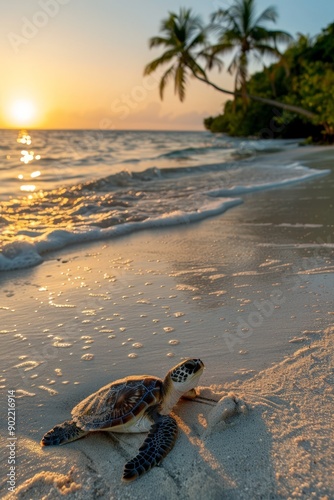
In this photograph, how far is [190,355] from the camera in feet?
10.9

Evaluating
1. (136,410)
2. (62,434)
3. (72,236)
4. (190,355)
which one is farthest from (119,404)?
(72,236)

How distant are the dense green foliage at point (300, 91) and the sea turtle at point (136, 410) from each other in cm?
3084

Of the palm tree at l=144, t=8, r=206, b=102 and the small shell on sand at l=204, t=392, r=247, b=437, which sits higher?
the palm tree at l=144, t=8, r=206, b=102

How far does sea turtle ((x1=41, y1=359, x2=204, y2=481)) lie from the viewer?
2.44 m

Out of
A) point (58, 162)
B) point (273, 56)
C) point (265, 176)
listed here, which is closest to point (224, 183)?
point (265, 176)

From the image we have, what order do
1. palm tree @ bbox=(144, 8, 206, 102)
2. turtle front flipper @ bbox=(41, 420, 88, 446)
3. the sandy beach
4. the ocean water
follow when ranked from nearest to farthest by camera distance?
the sandy beach, turtle front flipper @ bbox=(41, 420, 88, 446), the ocean water, palm tree @ bbox=(144, 8, 206, 102)

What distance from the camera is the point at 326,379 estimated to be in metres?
2.81

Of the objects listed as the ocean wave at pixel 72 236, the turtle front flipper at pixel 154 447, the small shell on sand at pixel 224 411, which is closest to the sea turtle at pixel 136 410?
the turtle front flipper at pixel 154 447

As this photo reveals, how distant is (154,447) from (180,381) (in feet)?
1.26

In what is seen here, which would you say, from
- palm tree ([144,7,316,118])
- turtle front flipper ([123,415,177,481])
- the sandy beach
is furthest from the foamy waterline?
palm tree ([144,7,316,118])

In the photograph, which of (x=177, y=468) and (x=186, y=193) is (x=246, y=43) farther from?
(x=177, y=468)

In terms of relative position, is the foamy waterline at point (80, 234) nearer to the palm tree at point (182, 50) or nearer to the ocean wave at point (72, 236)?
the ocean wave at point (72, 236)

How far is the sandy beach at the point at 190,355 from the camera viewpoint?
2148 millimetres

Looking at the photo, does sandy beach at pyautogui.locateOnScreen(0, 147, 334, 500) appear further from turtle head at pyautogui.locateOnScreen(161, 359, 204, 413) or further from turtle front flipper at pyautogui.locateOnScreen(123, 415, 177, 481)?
turtle head at pyautogui.locateOnScreen(161, 359, 204, 413)
